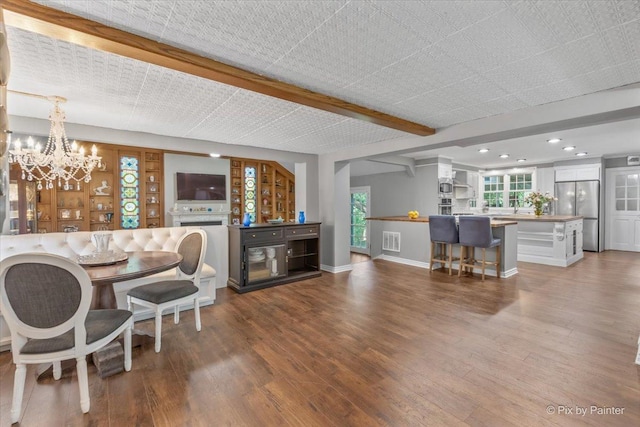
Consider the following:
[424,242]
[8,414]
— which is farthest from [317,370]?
[424,242]

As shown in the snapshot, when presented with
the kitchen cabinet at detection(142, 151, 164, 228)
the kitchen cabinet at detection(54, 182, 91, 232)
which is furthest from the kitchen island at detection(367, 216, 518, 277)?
the kitchen cabinet at detection(54, 182, 91, 232)

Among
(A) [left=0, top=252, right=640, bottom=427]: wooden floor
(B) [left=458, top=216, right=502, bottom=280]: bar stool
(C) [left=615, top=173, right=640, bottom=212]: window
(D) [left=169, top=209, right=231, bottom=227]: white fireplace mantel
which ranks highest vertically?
(C) [left=615, top=173, right=640, bottom=212]: window

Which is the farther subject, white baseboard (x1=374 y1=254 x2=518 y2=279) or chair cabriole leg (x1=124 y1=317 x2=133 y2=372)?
white baseboard (x1=374 y1=254 x2=518 y2=279)

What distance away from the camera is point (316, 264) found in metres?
5.01

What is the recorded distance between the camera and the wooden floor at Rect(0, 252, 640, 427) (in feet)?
5.56

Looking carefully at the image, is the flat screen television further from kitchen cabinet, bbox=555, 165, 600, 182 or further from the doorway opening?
kitchen cabinet, bbox=555, 165, 600, 182

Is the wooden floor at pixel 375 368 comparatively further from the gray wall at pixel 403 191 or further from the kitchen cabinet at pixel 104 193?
the kitchen cabinet at pixel 104 193

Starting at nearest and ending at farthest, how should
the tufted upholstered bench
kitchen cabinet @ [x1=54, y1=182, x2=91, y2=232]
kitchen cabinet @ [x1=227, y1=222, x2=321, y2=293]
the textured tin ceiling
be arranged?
the textured tin ceiling, the tufted upholstered bench, kitchen cabinet @ [x1=227, y1=222, x2=321, y2=293], kitchen cabinet @ [x1=54, y1=182, x2=91, y2=232]

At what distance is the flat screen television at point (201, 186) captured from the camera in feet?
23.2

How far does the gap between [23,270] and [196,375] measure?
1217mm

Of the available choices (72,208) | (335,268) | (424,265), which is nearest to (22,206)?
(72,208)

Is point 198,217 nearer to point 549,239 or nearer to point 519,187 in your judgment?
point 549,239

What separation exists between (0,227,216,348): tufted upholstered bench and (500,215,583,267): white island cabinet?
5848 millimetres

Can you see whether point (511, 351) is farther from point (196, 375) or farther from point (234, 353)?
point (196, 375)
